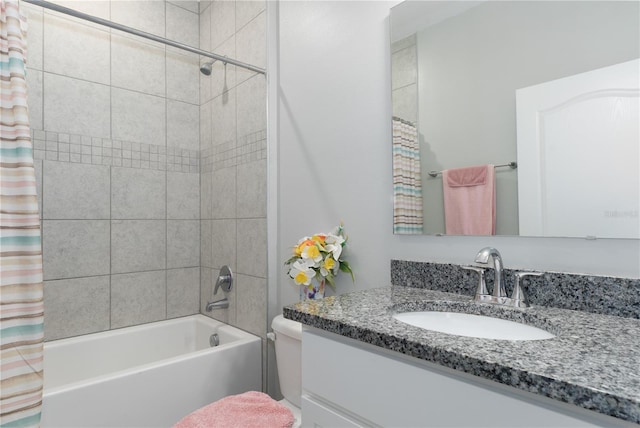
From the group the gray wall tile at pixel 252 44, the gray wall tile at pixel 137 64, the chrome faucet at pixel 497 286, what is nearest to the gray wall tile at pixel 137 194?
the gray wall tile at pixel 137 64

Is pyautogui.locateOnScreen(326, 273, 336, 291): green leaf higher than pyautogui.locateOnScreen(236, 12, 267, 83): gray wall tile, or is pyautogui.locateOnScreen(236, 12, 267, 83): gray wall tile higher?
pyautogui.locateOnScreen(236, 12, 267, 83): gray wall tile

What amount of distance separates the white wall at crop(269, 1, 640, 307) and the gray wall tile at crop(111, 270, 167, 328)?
2.62ft

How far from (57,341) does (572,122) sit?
90.2 inches

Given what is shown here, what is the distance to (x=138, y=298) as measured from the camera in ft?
6.91

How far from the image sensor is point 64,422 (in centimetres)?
129

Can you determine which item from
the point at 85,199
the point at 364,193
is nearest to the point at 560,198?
the point at 364,193

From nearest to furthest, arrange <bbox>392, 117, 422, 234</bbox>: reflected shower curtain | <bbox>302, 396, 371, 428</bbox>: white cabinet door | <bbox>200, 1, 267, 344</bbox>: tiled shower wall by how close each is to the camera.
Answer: <bbox>302, 396, 371, 428</bbox>: white cabinet door, <bbox>392, 117, 422, 234</bbox>: reflected shower curtain, <bbox>200, 1, 267, 344</bbox>: tiled shower wall

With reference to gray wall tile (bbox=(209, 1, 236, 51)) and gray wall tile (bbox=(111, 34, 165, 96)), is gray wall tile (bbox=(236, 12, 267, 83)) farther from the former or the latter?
gray wall tile (bbox=(111, 34, 165, 96))

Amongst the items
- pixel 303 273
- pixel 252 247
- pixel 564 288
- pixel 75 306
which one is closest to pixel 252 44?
pixel 252 247

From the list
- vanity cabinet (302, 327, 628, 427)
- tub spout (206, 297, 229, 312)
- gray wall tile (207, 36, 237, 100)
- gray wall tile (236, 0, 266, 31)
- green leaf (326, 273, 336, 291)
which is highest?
gray wall tile (236, 0, 266, 31)

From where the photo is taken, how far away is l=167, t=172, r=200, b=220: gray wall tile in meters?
2.25

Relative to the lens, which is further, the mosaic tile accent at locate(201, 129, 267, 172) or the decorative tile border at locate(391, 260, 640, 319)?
the mosaic tile accent at locate(201, 129, 267, 172)

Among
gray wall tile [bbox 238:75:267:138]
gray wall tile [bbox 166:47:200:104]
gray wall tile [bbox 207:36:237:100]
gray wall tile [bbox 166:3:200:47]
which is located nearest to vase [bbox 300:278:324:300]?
gray wall tile [bbox 238:75:267:138]

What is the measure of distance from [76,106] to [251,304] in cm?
137
